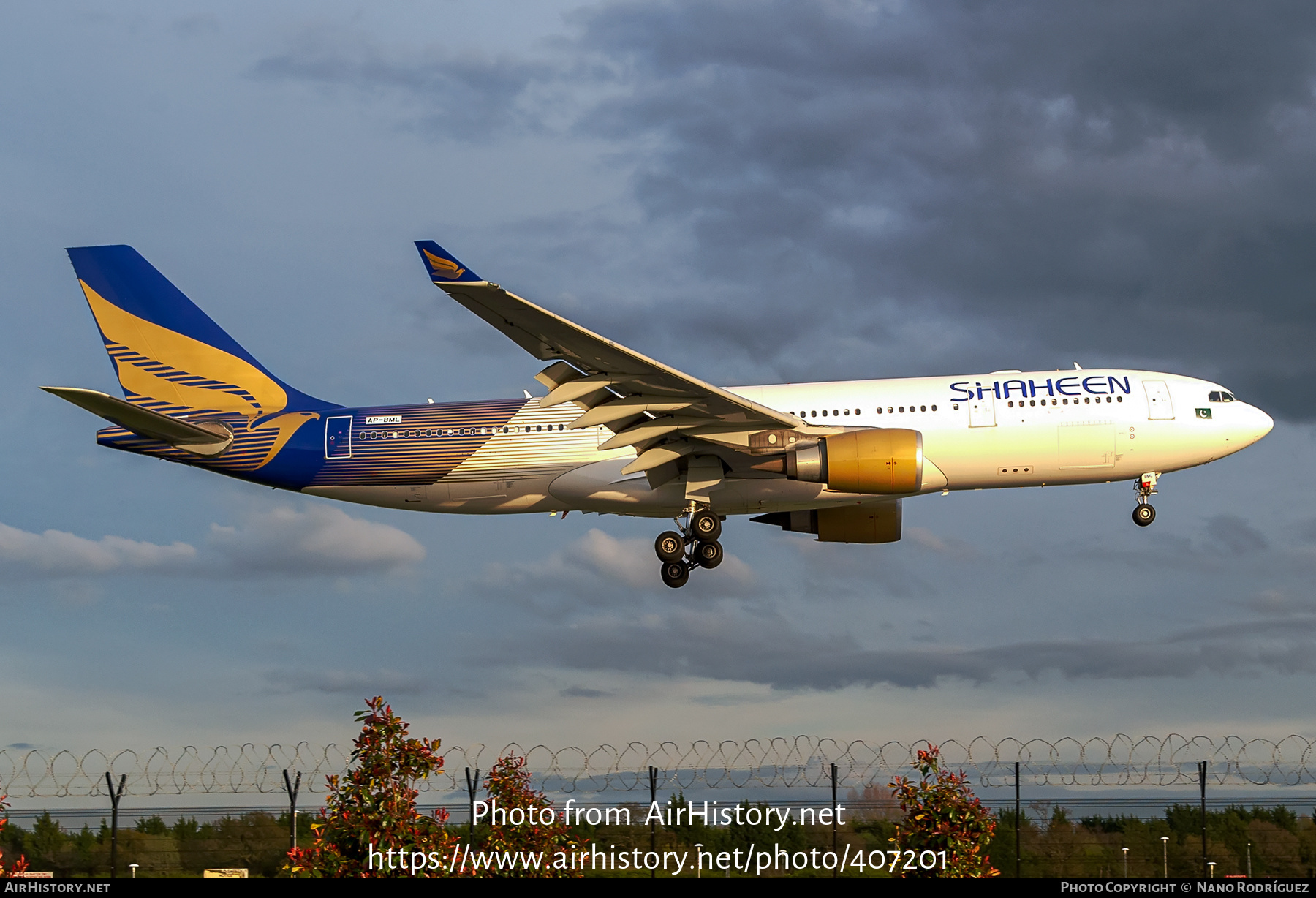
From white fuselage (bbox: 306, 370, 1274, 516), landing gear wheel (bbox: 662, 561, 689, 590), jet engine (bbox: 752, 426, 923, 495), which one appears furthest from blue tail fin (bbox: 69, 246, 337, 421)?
jet engine (bbox: 752, 426, 923, 495)

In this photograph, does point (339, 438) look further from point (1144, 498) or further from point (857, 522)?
point (1144, 498)

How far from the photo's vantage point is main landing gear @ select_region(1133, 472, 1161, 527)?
32312 millimetres

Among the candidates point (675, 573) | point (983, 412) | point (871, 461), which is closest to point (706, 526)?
point (675, 573)

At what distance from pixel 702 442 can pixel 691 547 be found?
3458 mm

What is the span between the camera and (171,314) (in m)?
35.9

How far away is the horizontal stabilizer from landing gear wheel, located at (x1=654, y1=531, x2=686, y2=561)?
38.6ft

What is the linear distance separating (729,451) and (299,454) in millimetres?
11384

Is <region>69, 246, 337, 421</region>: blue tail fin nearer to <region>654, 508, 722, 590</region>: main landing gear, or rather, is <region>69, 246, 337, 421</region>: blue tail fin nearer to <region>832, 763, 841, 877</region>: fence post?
<region>654, 508, 722, 590</region>: main landing gear

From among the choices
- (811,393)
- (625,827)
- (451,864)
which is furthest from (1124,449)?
(451,864)

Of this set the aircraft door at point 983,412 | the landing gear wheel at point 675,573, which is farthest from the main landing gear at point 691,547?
the aircraft door at point 983,412

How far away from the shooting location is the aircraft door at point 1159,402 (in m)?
31.6

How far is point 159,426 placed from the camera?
31.8 meters

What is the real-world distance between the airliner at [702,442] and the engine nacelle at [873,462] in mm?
38
